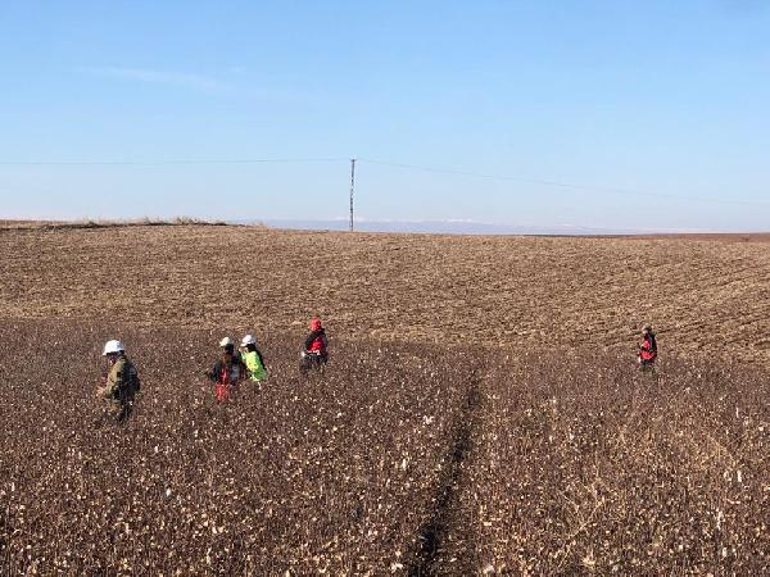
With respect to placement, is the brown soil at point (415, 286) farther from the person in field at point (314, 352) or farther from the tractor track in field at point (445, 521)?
the tractor track in field at point (445, 521)

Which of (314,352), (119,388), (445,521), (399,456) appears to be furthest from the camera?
(314,352)

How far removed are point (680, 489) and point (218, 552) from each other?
4.17m

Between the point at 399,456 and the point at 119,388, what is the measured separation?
406 cm

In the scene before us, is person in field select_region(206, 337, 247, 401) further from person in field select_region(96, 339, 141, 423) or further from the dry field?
person in field select_region(96, 339, 141, 423)

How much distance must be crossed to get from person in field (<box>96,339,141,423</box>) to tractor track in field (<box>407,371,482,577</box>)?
4.18 m

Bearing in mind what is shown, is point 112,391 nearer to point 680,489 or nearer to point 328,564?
point 328,564

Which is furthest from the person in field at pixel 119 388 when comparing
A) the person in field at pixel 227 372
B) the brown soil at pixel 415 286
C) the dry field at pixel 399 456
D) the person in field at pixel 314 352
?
the brown soil at pixel 415 286

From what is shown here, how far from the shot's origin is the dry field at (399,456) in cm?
571

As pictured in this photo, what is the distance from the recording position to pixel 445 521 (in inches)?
274

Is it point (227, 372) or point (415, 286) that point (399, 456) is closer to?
point (227, 372)

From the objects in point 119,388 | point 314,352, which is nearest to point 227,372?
point 119,388

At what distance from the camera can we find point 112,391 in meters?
9.94

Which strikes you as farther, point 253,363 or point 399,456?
point 253,363

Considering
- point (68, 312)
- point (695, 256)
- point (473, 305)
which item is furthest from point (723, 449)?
point (695, 256)
